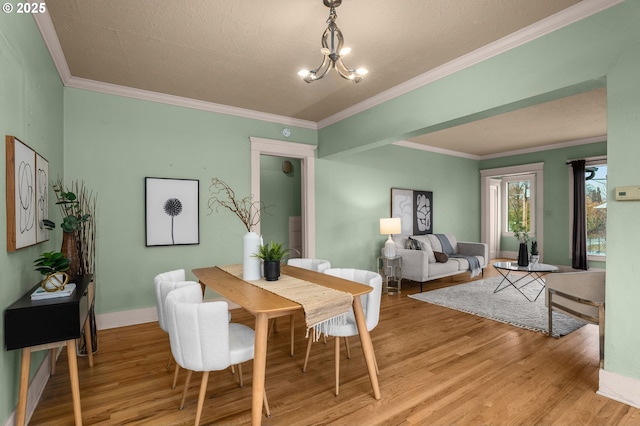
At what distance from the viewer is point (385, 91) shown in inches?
149

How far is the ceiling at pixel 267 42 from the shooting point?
2289 millimetres

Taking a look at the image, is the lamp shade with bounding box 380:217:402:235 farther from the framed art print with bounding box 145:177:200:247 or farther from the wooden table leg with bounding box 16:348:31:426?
the wooden table leg with bounding box 16:348:31:426

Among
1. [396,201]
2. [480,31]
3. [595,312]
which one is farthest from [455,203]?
[480,31]

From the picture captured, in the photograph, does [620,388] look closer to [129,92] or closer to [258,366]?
[258,366]

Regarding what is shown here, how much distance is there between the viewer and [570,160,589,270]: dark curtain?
632 cm

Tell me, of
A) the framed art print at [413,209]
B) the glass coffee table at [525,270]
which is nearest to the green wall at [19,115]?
the framed art print at [413,209]

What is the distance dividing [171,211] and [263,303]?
258cm

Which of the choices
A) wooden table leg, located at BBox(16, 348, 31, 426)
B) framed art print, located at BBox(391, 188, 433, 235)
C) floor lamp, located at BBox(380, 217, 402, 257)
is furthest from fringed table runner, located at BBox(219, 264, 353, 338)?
framed art print, located at BBox(391, 188, 433, 235)

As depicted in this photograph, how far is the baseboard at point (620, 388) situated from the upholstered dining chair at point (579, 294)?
54 centimetres

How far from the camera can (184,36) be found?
8.61 ft

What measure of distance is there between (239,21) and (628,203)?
2986 mm

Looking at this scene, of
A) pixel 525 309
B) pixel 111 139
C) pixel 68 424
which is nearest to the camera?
pixel 68 424

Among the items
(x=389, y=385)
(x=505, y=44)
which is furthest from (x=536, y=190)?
(x=389, y=385)

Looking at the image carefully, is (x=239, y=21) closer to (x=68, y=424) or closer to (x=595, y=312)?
(x=68, y=424)
